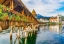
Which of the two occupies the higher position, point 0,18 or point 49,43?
point 0,18

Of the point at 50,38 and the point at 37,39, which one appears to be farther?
the point at 50,38

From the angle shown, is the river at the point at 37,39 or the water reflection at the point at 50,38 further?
the water reflection at the point at 50,38

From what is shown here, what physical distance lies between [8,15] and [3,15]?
49 cm

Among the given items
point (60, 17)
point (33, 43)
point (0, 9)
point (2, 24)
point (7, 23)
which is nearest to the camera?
point (0, 9)

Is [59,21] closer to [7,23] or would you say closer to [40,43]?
[40,43]

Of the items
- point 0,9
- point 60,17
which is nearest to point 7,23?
point 0,9

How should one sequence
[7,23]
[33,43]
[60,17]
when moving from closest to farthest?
[7,23]
[33,43]
[60,17]

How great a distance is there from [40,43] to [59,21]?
43.8 m

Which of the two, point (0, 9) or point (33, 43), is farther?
point (33, 43)

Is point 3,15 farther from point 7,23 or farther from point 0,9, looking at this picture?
point 7,23

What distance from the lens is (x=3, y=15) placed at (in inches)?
247

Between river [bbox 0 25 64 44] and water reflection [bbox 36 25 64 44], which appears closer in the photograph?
river [bbox 0 25 64 44]

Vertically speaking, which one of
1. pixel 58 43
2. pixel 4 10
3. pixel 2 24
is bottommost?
pixel 58 43

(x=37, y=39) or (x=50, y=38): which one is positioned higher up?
(x=37, y=39)
